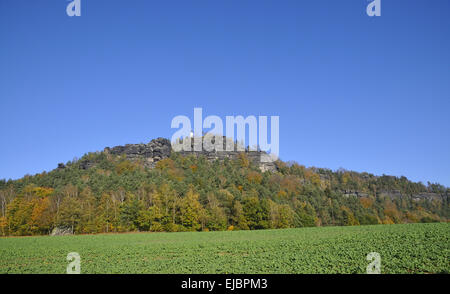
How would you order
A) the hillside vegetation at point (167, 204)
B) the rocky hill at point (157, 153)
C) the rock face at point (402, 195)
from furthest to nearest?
the rock face at point (402, 195) < the rocky hill at point (157, 153) < the hillside vegetation at point (167, 204)

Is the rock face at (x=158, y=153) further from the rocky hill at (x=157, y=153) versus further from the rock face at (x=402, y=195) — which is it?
the rock face at (x=402, y=195)

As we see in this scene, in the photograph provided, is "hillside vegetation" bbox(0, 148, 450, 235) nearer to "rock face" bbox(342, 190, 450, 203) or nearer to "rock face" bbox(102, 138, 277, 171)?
"rock face" bbox(102, 138, 277, 171)

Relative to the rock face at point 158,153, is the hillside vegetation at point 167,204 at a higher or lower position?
lower

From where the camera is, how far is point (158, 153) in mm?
157875

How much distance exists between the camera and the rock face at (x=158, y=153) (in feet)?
513

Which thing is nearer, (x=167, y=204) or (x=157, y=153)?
(x=167, y=204)

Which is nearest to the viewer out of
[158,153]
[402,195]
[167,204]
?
[167,204]

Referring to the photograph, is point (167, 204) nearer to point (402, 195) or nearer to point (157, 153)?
point (157, 153)

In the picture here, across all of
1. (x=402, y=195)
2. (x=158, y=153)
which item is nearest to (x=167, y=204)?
(x=158, y=153)

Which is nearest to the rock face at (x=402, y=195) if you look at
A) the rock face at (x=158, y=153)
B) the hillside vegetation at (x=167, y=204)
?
the hillside vegetation at (x=167, y=204)

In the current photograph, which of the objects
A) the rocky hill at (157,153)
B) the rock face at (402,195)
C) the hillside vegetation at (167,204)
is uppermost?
the rocky hill at (157,153)

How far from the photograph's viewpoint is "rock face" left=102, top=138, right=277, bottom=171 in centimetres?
15638
